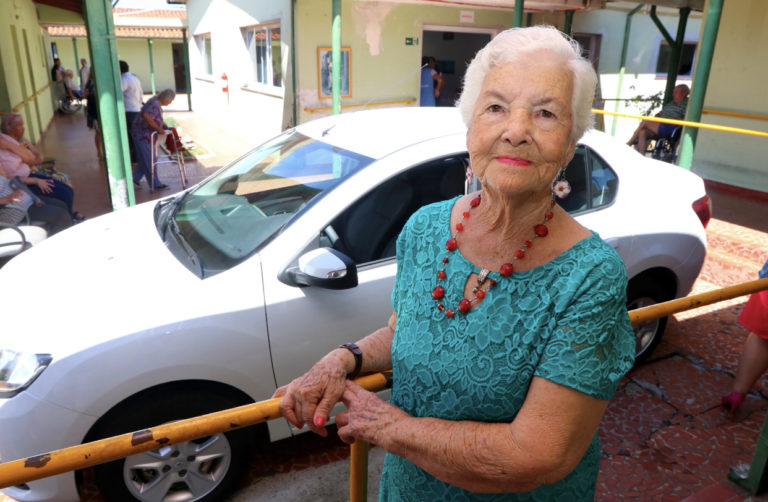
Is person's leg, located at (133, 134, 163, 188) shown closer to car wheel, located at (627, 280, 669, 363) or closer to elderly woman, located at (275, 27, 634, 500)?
car wheel, located at (627, 280, 669, 363)

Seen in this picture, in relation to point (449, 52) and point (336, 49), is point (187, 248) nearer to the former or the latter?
point (336, 49)

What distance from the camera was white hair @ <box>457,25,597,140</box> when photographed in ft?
3.80

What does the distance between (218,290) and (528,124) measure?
5.81 ft

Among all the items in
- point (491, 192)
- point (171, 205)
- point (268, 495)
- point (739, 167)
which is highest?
point (491, 192)

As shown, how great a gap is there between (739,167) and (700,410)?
6475 mm

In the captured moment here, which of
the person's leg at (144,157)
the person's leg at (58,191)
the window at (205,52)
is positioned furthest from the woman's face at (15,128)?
the window at (205,52)

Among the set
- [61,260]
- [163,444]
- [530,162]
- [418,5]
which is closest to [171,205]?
[61,260]

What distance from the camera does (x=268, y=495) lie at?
2764 millimetres

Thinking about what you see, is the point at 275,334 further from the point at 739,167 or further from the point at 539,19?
the point at 539,19

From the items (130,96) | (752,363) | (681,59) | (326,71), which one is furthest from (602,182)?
(681,59)

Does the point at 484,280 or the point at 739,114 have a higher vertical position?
the point at 484,280

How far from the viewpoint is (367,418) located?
3.94ft

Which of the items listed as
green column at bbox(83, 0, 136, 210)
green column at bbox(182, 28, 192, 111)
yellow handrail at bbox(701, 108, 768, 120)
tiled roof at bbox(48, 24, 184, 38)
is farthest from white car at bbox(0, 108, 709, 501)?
tiled roof at bbox(48, 24, 184, 38)

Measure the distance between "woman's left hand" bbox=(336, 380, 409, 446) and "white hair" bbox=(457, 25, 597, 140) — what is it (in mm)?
697
